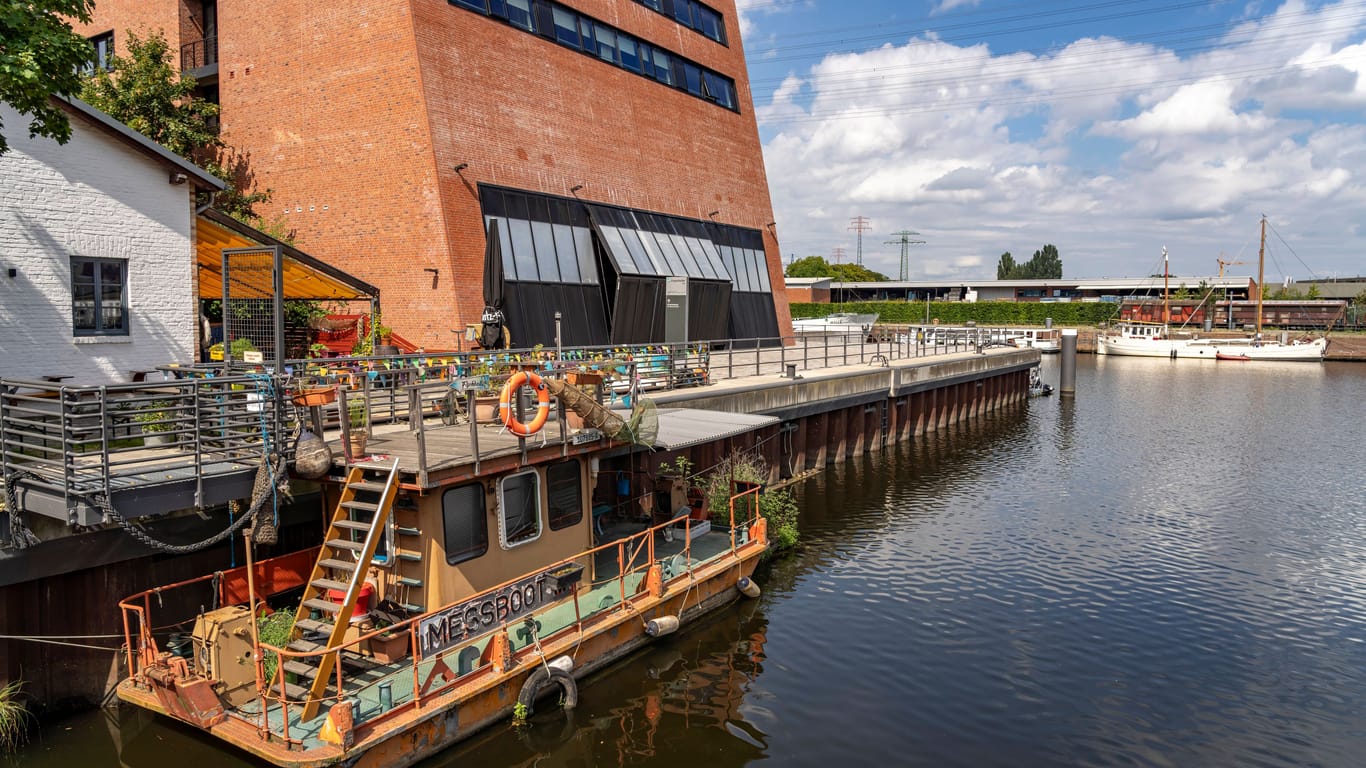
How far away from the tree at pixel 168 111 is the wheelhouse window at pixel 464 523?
19.7 metres

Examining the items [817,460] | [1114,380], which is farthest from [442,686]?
[1114,380]

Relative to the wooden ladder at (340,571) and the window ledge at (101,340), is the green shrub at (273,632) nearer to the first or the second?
the wooden ladder at (340,571)

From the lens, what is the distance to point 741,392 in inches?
850

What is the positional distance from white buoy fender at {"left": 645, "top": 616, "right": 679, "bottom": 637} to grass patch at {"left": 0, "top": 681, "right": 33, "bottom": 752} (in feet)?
24.0

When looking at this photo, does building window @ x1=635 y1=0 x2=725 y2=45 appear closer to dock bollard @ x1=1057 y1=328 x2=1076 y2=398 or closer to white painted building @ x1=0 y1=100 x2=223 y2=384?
white painted building @ x1=0 y1=100 x2=223 y2=384

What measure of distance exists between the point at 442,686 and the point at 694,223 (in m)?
27.4

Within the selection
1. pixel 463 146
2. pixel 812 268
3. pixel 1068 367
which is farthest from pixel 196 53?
pixel 812 268

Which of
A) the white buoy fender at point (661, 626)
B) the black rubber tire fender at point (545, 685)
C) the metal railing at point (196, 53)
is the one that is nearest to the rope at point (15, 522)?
the black rubber tire fender at point (545, 685)

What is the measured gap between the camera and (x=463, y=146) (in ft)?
81.8

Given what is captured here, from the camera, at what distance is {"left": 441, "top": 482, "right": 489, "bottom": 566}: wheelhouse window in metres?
10.6

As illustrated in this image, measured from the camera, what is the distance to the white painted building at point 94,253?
47.2 feet

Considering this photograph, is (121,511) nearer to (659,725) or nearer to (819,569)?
(659,725)

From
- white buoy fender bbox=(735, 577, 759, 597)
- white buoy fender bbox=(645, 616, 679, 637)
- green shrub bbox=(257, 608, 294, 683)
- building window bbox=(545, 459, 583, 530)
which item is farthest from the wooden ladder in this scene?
white buoy fender bbox=(735, 577, 759, 597)

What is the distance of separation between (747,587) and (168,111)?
79.4ft
